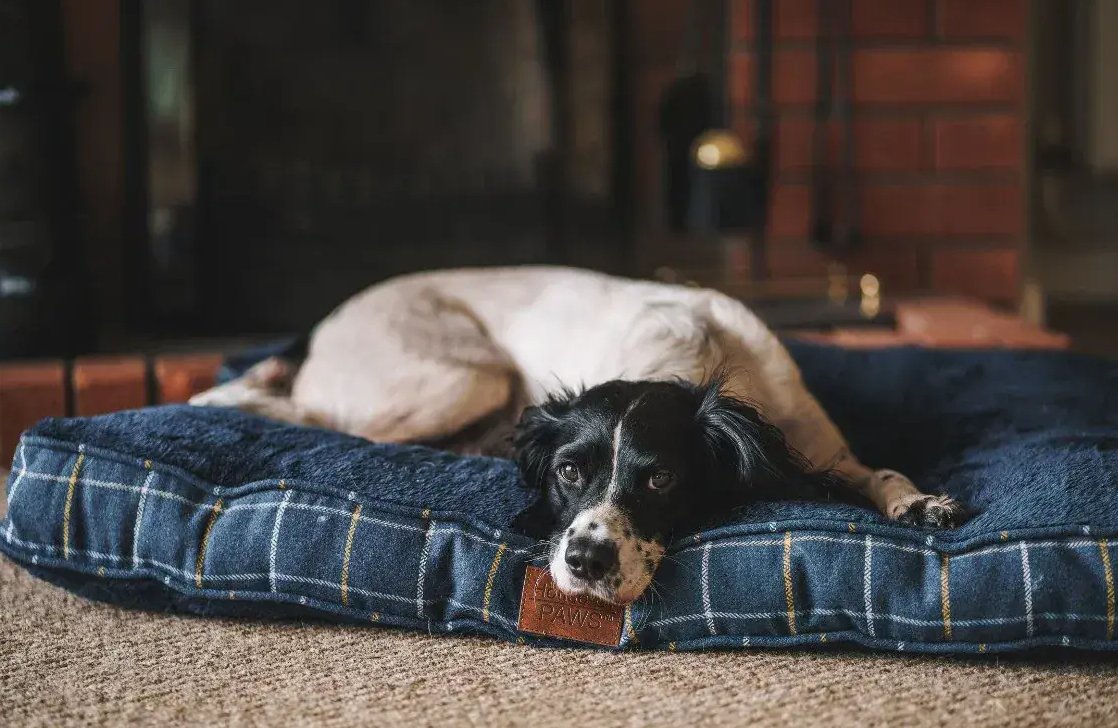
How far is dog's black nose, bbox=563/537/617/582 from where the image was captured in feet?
5.28

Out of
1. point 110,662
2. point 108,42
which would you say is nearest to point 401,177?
point 108,42

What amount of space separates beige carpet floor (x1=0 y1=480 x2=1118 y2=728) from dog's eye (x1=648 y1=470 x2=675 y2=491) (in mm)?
251

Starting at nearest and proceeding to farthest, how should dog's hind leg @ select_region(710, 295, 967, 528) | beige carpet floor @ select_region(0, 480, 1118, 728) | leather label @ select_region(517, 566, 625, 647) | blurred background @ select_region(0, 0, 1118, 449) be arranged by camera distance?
beige carpet floor @ select_region(0, 480, 1118, 728) < leather label @ select_region(517, 566, 625, 647) < dog's hind leg @ select_region(710, 295, 967, 528) < blurred background @ select_region(0, 0, 1118, 449)

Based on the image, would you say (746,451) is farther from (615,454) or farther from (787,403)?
(787,403)

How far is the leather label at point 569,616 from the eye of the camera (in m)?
1.68

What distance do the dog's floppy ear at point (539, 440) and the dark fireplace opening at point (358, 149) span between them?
6.33 feet

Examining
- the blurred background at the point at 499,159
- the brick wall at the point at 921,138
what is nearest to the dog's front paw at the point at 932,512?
the blurred background at the point at 499,159

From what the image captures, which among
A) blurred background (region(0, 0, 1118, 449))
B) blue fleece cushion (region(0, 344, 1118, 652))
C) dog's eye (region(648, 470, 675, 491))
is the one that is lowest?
A: blue fleece cushion (region(0, 344, 1118, 652))

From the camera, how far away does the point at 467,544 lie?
5.68ft

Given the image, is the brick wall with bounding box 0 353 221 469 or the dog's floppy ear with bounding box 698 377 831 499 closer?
the dog's floppy ear with bounding box 698 377 831 499

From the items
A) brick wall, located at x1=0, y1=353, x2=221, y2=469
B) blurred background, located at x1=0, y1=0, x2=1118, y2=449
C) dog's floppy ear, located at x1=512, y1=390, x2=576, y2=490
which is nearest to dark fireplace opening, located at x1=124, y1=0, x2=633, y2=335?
blurred background, located at x1=0, y1=0, x2=1118, y2=449

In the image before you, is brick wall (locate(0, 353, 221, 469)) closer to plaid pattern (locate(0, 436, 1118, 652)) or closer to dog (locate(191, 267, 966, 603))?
dog (locate(191, 267, 966, 603))

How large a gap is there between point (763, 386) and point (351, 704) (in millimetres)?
1020

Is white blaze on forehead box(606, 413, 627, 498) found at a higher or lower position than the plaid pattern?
higher
